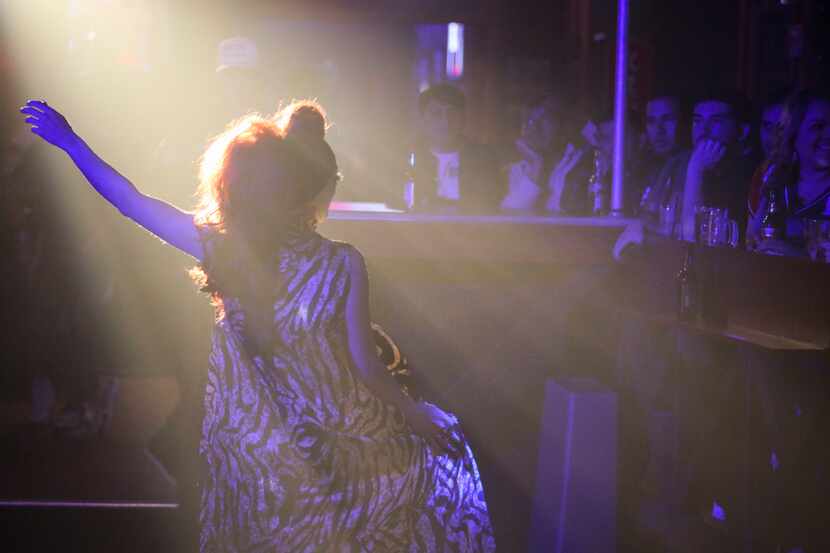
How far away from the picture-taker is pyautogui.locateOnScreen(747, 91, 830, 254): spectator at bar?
3691 mm

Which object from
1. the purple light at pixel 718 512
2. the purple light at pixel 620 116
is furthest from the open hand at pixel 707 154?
the purple light at pixel 718 512

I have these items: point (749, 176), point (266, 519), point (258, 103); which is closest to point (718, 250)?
point (749, 176)

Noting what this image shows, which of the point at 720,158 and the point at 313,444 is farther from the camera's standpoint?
the point at 720,158

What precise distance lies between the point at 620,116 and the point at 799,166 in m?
0.95

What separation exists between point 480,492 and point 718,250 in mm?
1234

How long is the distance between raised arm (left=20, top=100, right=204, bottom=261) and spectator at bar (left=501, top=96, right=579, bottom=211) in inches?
130

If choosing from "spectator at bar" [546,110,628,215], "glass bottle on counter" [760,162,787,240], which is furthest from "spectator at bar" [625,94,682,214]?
"glass bottle on counter" [760,162,787,240]

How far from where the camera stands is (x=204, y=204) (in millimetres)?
2594

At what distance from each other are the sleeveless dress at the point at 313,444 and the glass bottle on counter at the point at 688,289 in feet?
4.33

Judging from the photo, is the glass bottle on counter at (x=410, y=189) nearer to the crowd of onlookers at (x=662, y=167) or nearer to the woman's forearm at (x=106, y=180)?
the crowd of onlookers at (x=662, y=167)

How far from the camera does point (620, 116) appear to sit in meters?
4.05

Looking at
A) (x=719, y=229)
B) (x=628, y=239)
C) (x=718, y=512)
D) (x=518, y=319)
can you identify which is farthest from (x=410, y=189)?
(x=718, y=512)

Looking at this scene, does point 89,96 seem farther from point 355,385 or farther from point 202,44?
point 355,385

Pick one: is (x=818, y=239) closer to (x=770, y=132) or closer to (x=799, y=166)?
(x=799, y=166)
